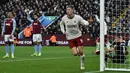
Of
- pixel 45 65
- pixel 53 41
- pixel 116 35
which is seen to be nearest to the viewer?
pixel 45 65

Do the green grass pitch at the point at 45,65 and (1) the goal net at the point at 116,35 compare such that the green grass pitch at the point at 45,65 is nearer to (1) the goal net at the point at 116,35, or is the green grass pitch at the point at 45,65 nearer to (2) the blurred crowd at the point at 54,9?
(1) the goal net at the point at 116,35

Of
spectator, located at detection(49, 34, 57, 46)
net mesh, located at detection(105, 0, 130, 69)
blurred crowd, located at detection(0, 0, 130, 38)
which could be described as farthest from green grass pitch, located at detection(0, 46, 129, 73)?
blurred crowd, located at detection(0, 0, 130, 38)

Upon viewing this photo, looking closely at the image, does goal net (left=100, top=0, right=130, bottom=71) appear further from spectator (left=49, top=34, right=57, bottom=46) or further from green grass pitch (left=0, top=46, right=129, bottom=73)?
spectator (left=49, top=34, right=57, bottom=46)

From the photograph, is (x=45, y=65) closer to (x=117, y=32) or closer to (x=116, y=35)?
(x=116, y=35)

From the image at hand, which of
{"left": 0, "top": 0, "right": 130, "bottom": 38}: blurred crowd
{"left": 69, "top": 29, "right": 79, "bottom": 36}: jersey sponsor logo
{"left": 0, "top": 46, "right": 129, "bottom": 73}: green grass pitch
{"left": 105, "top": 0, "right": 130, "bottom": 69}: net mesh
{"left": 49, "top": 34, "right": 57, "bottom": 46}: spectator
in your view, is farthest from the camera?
{"left": 0, "top": 0, "right": 130, "bottom": 38}: blurred crowd

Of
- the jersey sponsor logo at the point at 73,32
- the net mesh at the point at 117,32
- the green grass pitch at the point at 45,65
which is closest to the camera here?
the green grass pitch at the point at 45,65

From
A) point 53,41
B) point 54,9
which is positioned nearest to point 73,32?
point 53,41

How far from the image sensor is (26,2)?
48.8m

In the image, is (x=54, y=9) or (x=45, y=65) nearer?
(x=45, y=65)

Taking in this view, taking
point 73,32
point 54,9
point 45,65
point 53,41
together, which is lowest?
point 53,41

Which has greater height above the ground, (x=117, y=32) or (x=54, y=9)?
(x=54, y=9)

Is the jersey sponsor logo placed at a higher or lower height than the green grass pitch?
higher

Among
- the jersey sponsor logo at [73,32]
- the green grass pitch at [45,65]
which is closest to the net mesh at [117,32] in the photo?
the green grass pitch at [45,65]

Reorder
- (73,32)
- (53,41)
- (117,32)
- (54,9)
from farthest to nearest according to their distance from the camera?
(54,9) → (53,41) → (117,32) → (73,32)
